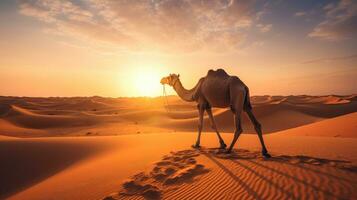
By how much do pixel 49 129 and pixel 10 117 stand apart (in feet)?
23.3

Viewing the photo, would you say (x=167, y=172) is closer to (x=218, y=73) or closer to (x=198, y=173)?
(x=198, y=173)

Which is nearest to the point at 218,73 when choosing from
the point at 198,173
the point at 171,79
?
the point at 171,79

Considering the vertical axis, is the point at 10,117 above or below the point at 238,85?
below

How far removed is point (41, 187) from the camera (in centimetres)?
657

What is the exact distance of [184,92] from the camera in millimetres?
10734

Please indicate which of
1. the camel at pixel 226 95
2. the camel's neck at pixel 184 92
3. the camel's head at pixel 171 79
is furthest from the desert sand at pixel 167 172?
the camel's head at pixel 171 79

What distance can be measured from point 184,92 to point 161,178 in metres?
5.28

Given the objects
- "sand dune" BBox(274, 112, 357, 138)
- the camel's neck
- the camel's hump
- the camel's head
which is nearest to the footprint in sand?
the camel's hump

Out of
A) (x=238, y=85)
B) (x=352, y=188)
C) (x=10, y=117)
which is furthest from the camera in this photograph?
(x=10, y=117)

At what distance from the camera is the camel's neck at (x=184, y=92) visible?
1013 cm

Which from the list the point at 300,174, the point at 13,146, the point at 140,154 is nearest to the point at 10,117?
the point at 13,146

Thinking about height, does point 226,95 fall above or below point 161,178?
above

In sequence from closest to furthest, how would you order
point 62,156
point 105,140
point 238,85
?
1. point 238,85
2. point 62,156
3. point 105,140

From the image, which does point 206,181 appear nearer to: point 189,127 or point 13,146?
point 13,146
